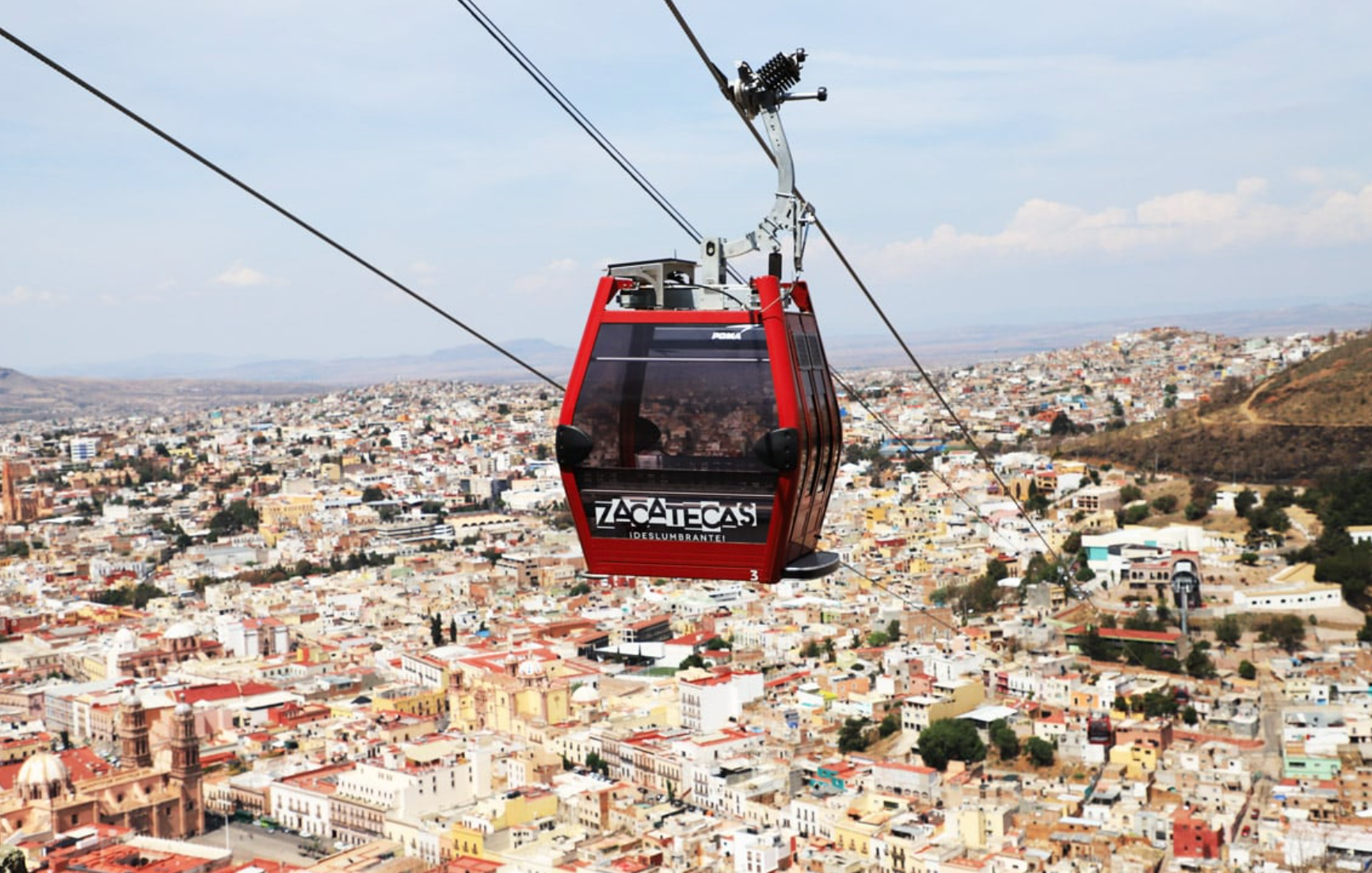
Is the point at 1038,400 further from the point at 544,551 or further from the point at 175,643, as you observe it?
the point at 175,643

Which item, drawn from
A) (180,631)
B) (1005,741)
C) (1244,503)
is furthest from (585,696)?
(1244,503)

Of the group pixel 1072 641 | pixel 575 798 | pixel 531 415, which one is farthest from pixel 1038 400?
pixel 575 798

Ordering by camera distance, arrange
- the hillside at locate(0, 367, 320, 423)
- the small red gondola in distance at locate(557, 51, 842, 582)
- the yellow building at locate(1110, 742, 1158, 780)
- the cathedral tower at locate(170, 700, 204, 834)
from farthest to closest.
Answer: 1. the hillside at locate(0, 367, 320, 423)
2. the cathedral tower at locate(170, 700, 204, 834)
3. the yellow building at locate(1110, 742, 1158, 780)
4. the small red gondola in distance at locate(557, 51, 842, 582)

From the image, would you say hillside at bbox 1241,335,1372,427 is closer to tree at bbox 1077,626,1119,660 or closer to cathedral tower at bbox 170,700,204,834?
tree at bbox 1077,626,1119,660

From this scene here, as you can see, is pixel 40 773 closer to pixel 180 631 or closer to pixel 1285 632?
pixel 180 631

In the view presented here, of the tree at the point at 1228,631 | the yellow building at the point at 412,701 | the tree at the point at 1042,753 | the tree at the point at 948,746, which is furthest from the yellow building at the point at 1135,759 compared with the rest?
the yellow building at the point at 412,701

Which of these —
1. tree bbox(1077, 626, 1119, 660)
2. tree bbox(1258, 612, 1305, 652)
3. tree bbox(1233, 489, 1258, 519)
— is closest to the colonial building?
tree bbox(1077, 626, 1119, 660)
